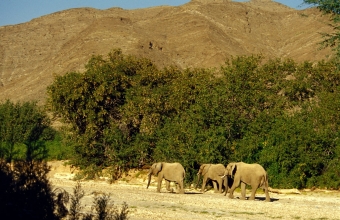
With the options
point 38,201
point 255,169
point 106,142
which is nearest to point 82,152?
point 106,142

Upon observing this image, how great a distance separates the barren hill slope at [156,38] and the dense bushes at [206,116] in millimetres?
59089

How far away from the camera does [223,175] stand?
2922 cm

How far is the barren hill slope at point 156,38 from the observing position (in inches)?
4446

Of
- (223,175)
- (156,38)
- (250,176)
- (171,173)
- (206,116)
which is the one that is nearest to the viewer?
(250,176)

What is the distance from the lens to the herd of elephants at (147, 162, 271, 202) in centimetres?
2636

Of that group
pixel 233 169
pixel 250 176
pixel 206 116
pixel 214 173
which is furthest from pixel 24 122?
pixel 250 176

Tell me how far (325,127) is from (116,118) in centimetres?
1390

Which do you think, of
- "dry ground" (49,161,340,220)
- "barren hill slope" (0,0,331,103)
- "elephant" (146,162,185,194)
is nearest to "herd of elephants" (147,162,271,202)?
"elephant" (146,162,185,194)

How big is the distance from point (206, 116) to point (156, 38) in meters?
103

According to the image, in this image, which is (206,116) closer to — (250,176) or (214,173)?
(214,173)

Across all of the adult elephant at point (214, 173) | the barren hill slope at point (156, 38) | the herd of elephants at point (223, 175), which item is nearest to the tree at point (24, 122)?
the herd of elephants at point (223, 175)

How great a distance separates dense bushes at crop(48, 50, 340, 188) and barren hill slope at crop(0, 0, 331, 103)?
5909 cm

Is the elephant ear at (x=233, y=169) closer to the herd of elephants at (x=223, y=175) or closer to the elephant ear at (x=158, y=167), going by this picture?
the herd of elephants at (x=223, y=175)

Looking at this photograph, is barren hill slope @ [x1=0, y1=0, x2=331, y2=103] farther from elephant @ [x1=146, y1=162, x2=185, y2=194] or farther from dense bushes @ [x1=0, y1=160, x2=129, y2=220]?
dense bushes @ [x1=0, y1=160, x2=129, y2=220]
